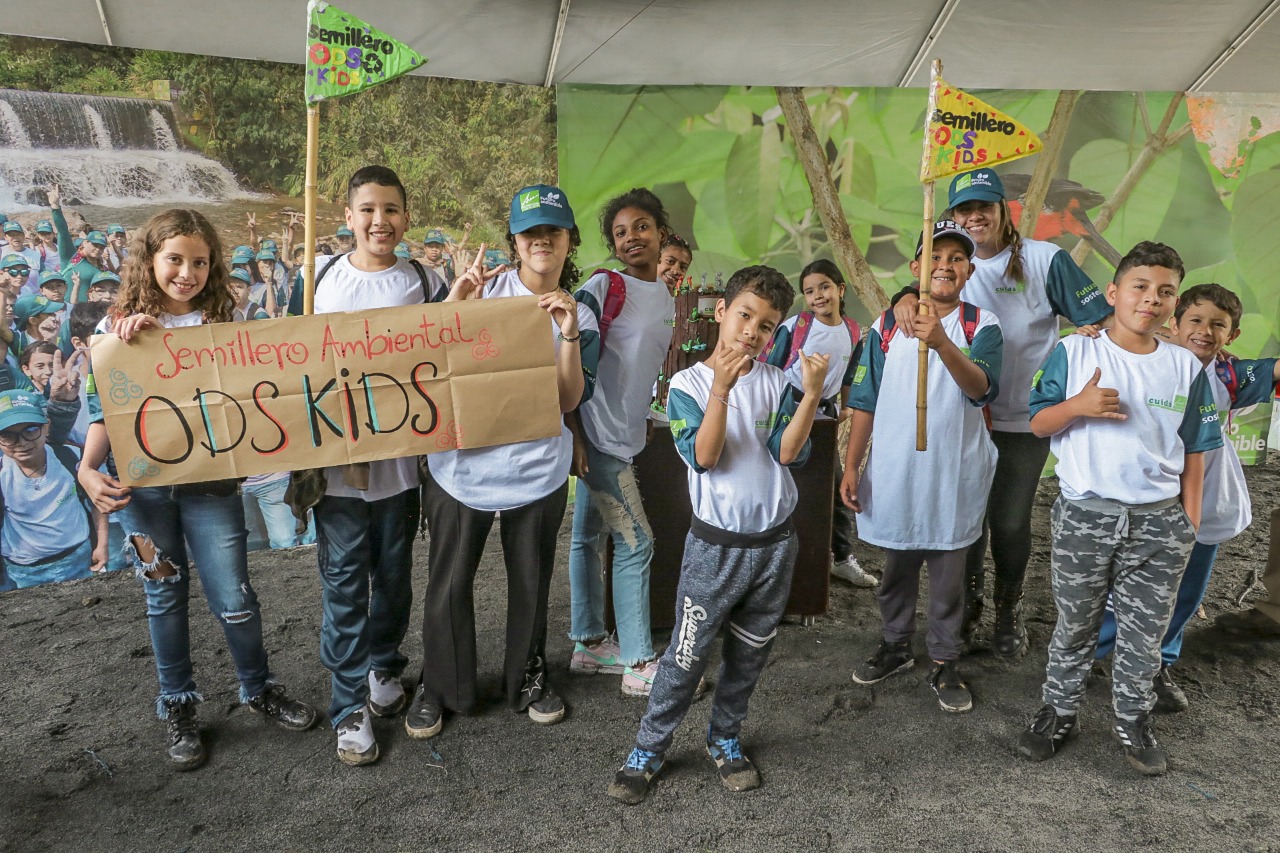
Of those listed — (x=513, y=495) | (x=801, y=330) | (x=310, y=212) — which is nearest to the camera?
(x=310, y=212)

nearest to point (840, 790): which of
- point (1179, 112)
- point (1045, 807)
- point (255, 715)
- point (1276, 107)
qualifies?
point (1045, 807)

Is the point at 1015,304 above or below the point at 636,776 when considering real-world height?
above

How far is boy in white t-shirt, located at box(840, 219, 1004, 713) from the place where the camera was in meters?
2.81

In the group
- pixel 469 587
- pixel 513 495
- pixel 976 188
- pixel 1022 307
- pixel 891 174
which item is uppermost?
pixel 891 174

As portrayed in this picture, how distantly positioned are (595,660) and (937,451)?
5.03 feet

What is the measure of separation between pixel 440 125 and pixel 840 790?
168 inches

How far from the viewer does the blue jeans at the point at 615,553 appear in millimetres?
3082

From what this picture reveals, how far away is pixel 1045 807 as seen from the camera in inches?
97.3

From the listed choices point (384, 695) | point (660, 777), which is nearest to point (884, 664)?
point (660, 777)

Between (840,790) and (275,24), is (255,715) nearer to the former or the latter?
(840,790)

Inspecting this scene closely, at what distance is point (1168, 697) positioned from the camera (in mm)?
3037

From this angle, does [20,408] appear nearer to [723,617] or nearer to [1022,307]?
[723,617]

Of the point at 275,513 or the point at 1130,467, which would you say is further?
the point at 275,513

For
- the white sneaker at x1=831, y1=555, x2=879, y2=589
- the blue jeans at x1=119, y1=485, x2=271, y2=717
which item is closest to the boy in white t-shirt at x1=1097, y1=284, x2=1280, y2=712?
the white sneaker at x1=831, y1=555, x2=879, y2=589
